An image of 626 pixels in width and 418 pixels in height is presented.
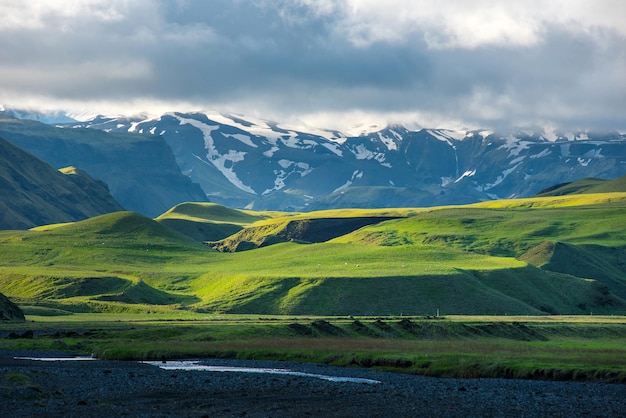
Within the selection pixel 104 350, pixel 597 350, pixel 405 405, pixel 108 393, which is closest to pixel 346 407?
pixel 405 405

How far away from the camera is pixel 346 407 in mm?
59344

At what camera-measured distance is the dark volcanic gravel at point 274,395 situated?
56.7 metres

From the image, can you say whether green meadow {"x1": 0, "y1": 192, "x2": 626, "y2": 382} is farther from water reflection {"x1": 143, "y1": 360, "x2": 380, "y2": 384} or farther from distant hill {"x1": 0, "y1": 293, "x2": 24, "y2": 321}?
water reflection {"x1": 143, "y1": 360, "x2": 380, "y2": 384}

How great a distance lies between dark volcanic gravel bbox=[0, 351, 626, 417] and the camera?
56656 mm

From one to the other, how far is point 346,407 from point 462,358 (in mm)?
26697

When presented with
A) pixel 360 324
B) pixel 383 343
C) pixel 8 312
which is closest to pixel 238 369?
pixel 383 343

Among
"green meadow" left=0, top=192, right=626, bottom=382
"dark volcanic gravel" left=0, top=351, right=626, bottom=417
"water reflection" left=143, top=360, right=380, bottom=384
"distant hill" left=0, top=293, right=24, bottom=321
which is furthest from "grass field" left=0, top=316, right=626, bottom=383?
"dark volcanic gravel" left=0, top=351, right=626, bottom=417

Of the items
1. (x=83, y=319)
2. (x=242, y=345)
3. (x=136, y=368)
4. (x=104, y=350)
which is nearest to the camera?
(x=136, y=368)

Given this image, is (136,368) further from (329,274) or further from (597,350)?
(329,274)

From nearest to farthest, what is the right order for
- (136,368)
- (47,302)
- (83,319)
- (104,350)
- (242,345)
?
(136,368), (104,350), (242,345), (83,319), (47,302)

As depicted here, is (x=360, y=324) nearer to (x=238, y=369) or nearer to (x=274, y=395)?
(x=238, y=369)

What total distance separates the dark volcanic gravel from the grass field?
5.81 metres

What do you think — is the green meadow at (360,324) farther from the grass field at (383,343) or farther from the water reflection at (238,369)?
the water reflection at (238,369)

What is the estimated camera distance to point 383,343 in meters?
104
